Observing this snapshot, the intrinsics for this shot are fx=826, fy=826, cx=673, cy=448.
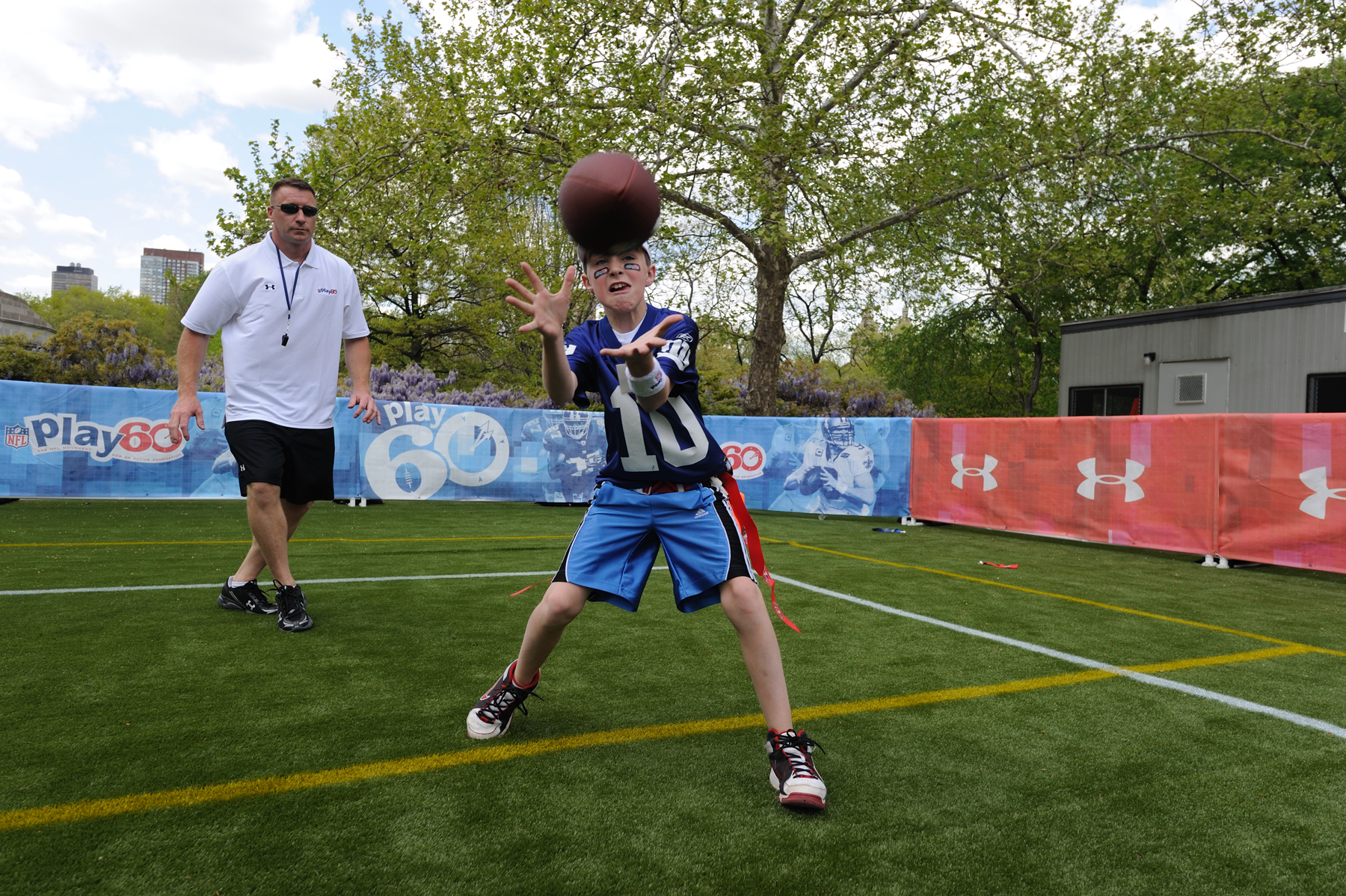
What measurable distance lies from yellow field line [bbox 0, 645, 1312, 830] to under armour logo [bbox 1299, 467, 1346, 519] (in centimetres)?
514

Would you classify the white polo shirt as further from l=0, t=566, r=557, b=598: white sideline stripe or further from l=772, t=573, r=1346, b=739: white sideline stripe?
l=772, t=573, r=1346, b=739: white sideline stripe

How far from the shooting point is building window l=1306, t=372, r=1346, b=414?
1357cm

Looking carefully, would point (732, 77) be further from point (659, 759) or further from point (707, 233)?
point (659, 759)

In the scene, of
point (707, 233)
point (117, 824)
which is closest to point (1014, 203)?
point (707, 233)

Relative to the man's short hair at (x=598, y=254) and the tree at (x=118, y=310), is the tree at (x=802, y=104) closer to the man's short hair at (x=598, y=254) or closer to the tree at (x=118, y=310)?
the man's short hair at (x=598, y=254)

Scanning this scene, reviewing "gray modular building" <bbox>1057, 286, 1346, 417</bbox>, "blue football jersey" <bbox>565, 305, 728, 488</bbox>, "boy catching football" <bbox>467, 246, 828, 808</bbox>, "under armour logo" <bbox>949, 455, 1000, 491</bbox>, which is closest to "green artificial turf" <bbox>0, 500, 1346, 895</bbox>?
"boy catching football" <bbox>467, 246, 828, 808</bbox>

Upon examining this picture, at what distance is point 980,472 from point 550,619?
9.49 metres

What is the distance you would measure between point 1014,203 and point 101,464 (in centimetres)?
2604

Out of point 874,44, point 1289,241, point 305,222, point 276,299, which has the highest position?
point 874,44

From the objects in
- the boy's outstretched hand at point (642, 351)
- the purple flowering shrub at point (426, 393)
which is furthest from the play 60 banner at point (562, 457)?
the boy's outstretched hand at point (642, 351)

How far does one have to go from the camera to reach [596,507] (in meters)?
2.91

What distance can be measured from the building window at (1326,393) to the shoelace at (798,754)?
1513cm

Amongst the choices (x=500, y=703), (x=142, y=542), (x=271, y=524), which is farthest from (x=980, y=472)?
(x=142, y=542)

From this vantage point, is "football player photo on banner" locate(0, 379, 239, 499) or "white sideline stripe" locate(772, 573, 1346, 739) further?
"football player photo on banner" locate(0, 379, 239, 499)
